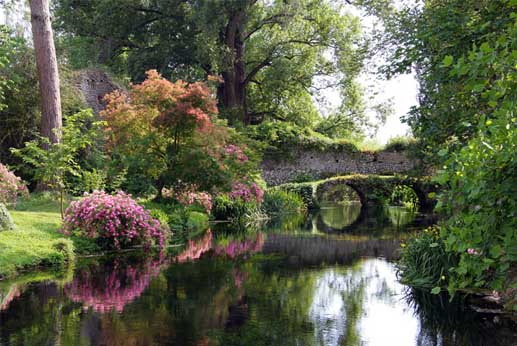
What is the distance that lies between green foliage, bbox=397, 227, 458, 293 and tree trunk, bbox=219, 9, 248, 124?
59.6ft

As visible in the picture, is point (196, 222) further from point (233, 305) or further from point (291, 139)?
point (291, 139)

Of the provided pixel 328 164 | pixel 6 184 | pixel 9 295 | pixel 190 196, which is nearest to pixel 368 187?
pixel 328 164

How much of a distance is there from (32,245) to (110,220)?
5.53ft

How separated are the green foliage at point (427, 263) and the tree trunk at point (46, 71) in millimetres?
11904

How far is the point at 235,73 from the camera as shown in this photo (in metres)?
30.3

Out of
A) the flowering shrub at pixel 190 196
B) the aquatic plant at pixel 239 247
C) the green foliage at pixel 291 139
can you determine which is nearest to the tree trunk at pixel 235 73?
the green foliage at pixel 291 139

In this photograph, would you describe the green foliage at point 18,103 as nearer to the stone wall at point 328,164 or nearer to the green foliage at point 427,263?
the stone wall at point 328,164

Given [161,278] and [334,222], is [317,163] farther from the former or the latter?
[161,278]

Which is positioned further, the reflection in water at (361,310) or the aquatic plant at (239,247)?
the aquatic plant at (239,247)

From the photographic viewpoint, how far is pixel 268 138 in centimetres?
2912

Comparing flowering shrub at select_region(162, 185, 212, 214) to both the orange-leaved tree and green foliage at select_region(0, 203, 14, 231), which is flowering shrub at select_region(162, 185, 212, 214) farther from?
green foliage at select_region(0, 203, 14, 231)

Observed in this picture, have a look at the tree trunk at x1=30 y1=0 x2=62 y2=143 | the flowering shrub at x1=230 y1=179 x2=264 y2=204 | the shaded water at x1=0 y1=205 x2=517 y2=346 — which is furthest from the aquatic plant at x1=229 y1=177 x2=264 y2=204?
the shaded water at x1=0 y1=205 x2=517 y2=346

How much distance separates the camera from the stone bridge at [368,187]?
91.0 feet

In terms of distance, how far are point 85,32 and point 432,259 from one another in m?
24.2
